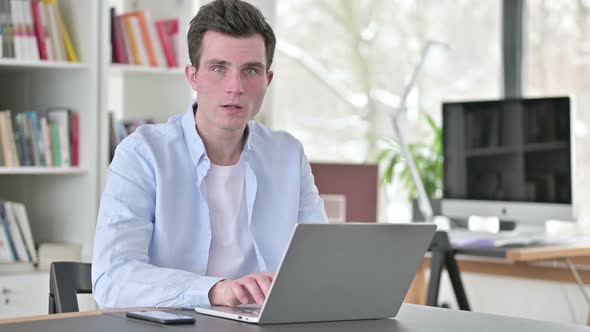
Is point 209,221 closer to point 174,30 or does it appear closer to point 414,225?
point 414,225

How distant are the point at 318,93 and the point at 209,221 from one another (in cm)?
344

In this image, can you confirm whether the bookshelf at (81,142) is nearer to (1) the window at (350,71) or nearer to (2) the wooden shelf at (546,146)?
(2) the wooden shelf at (546,146)

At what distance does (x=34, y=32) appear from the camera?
3699 mm

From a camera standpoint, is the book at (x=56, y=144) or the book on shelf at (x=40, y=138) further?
the book at (x=56, y=144)

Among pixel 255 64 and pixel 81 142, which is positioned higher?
pixel 255 64

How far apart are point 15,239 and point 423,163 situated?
6.98ft

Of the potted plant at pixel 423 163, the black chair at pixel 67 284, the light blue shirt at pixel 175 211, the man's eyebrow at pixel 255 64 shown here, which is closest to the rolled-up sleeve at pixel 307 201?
the light blue shirt at pixel 175 211

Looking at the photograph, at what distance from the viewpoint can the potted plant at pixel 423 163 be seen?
4.91 m

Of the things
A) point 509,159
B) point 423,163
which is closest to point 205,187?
point 509,159

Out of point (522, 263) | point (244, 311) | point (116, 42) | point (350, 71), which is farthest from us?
point (350, 71)

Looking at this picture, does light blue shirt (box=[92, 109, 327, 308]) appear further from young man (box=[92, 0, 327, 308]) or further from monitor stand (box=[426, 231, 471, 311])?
monitor stand (box=[426, 231, 471, 311])

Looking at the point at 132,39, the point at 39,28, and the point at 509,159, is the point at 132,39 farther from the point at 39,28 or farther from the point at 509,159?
the point at 509,159

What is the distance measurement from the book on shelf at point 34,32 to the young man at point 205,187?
5.26ft

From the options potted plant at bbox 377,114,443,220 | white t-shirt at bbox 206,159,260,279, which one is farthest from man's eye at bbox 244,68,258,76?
potted plant at bbox 377,114,443,220
